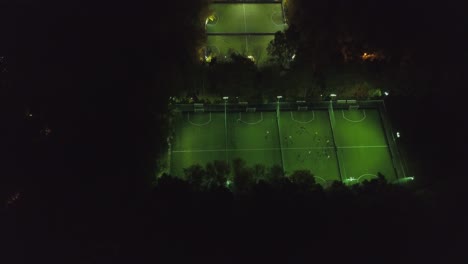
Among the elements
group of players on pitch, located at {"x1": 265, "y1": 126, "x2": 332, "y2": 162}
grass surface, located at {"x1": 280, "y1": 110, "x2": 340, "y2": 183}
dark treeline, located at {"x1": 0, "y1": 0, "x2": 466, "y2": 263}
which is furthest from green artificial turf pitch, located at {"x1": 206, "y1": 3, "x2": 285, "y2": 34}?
group of players on pitch, located at {"x1": 265, "y1": 126, "x2": 332, "y2": 162}

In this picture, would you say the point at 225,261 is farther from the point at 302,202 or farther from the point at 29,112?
the point at 29,112

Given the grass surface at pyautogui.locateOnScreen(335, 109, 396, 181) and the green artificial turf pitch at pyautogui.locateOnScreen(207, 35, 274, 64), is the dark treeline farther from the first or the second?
the green artificial turf pitch at pyautogui.locateOnScreen(207, 35, 274, 64)

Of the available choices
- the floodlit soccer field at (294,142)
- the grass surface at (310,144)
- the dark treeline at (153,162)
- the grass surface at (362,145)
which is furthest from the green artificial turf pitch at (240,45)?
the grass surface at (362,145)

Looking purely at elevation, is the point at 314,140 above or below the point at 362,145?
above

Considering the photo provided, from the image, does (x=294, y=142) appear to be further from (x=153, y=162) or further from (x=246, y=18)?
(x=246, y=18)

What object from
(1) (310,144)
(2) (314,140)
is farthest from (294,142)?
(2) (314,140)

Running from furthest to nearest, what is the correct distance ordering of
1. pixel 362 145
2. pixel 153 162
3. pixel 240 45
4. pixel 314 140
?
pixel 240 45
pixel 314 140
pixel 362 145
pixel 153 162

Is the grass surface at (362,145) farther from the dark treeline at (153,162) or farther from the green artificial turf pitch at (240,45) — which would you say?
the green artificial turf pitch at (240,45)

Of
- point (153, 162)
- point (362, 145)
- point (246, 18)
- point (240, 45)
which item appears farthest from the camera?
point (246, 18)
